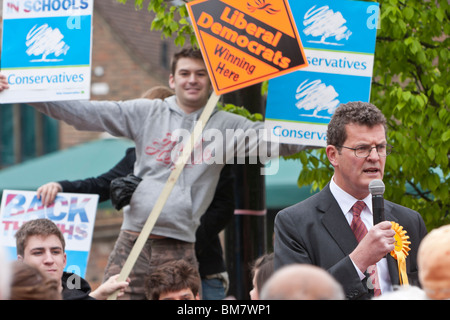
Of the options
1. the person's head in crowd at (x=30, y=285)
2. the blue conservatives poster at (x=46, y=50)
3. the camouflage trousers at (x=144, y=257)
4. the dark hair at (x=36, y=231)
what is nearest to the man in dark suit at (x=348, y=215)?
the person's head in crowd at (x=30, y=285)

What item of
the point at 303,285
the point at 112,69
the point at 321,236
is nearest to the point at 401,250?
the point at 321,236

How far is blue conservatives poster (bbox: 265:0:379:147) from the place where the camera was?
566 centimetres

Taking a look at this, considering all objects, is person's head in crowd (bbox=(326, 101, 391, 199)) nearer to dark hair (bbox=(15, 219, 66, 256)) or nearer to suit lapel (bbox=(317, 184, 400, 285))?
suit lapel (bbox=(317, 184, 400, 285))

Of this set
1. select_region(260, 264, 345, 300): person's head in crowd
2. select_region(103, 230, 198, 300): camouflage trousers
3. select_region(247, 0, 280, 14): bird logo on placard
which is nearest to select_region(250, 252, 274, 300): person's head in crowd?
select_region(103, 230, 198, 300): camouflage trousers

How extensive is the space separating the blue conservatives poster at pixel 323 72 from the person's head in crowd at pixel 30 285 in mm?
3122

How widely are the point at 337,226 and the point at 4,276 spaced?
1826 millimetres

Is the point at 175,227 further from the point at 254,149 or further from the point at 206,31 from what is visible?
the point at 206,31

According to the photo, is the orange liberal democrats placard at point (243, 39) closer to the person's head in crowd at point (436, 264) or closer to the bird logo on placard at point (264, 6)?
the bird logo on placard at point (264, 6)

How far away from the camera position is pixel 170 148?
579cm

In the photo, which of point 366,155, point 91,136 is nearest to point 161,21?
point 366,155

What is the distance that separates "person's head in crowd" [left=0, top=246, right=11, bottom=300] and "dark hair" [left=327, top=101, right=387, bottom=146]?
197 centimetres

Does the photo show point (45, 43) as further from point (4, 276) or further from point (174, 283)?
point (4, 276)

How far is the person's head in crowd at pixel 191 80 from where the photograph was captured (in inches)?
231

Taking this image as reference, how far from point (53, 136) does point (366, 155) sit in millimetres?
13752
